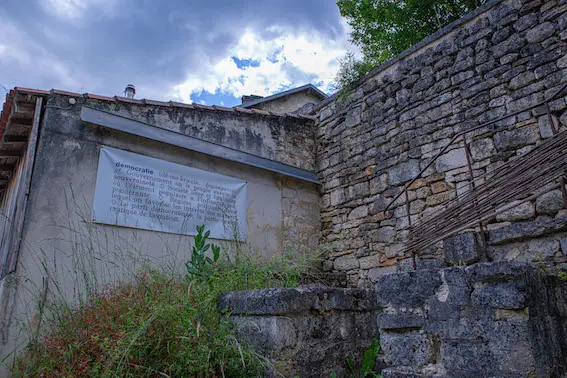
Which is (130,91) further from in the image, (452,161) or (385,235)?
(452,161)

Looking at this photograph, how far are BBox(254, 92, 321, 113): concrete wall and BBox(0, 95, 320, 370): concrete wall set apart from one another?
3799mm

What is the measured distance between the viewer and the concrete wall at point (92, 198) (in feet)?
13.4

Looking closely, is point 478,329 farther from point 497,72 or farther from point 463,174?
point 497,72

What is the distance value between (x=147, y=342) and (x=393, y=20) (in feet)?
40.3

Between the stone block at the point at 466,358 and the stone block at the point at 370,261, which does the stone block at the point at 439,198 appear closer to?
the stone block at the point at 370,261

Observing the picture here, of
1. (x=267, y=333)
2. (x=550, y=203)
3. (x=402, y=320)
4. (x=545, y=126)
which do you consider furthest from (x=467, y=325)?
(x=545, y=126)

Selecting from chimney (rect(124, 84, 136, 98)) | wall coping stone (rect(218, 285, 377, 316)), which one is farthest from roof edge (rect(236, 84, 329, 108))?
wall coping stone (rect(218, 285, 377, 316))

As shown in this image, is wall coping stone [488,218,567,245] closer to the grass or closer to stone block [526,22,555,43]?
the grass

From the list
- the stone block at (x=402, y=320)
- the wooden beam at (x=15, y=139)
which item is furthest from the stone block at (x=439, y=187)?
the wooden beam at (x=15, y=139)

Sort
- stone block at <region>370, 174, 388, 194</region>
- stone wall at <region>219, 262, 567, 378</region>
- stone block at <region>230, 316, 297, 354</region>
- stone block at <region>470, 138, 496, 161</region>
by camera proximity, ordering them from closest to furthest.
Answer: stone wall at <region>219, 262, 567, 378</region>, stone block at <region>230, 316, 297, 354</region>, stone block at <region>470, 138, 496, 161</region>, stone block at <region>370, 174, 388, 194</region>

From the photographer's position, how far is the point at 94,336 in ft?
7.98

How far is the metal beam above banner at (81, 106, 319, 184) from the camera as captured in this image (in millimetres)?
4805

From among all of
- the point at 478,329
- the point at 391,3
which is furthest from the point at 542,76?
the point at 391,3

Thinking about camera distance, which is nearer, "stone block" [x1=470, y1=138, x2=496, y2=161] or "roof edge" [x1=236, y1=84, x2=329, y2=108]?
"stone block" [x1=470, y1=138, x2=496, y2=161]
